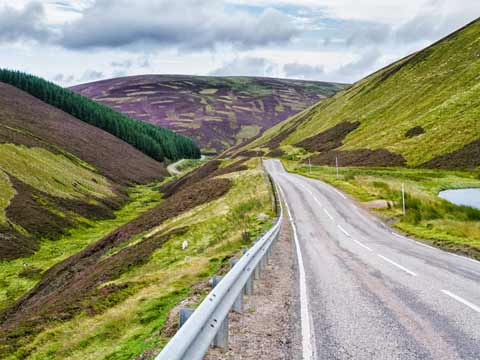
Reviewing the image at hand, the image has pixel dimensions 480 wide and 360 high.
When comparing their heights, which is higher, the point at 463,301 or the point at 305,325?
the point at 305,325

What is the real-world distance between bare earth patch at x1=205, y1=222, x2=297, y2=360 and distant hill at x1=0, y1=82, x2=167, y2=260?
36.9 meters

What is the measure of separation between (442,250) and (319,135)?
80138 mm

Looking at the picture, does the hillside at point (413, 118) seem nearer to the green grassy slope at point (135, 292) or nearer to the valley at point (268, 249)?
the valley at point (268, 249)

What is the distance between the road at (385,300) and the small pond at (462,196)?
58.7 ft

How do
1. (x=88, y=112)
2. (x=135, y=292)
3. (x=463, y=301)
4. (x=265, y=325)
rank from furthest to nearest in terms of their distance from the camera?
(x=88, y=112) → (x=135, y=292) → (x=463, y=301) → (x=265, y=325)

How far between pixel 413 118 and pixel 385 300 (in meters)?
70.7

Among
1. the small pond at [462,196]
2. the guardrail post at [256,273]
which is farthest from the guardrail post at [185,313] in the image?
the small pond at [462,196]

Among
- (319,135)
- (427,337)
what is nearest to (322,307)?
(427,337)

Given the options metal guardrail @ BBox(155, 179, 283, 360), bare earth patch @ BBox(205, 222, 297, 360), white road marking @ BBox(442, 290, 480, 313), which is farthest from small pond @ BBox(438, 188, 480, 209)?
metal guardrail @ BBox(155, 179, 283, 360)

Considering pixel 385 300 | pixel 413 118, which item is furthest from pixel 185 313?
pixel 413 118

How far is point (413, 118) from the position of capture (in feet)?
238

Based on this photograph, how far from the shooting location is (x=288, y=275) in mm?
11695

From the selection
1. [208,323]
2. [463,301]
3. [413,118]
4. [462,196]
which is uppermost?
[413,118]

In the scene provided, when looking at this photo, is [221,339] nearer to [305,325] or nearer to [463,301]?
[305,325]
